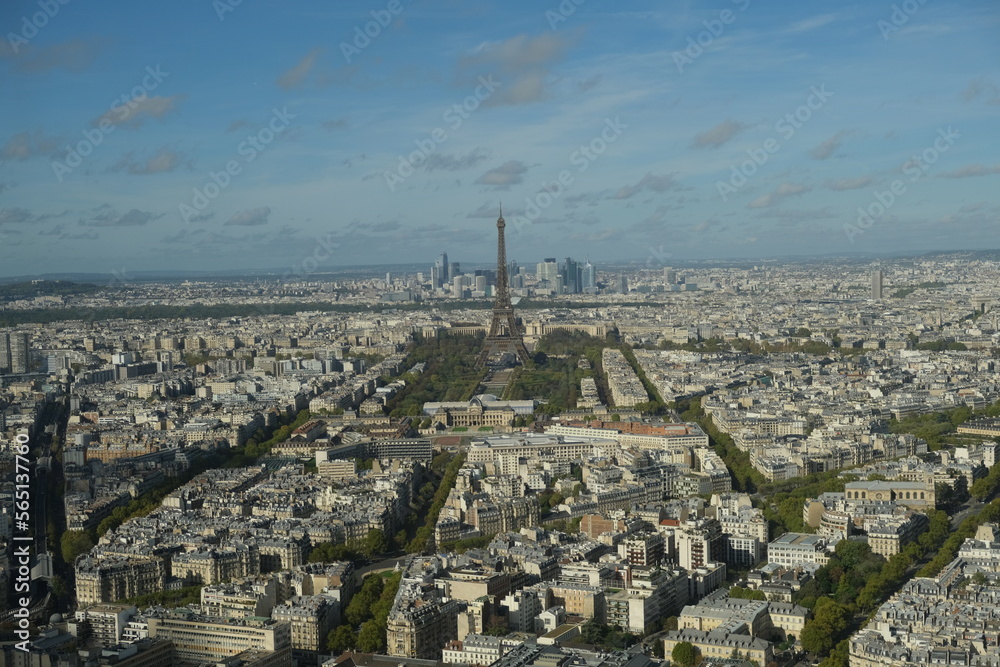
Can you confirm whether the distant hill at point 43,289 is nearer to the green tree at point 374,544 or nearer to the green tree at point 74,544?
the green tree at point 74,544

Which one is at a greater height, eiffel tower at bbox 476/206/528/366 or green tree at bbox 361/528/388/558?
eiffel tower at bbox 476/206/528/366

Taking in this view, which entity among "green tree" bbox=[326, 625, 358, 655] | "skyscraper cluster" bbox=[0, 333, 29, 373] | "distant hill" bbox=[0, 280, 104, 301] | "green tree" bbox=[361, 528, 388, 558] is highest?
"distant hill" bbox=[0, 280, 104, 301]

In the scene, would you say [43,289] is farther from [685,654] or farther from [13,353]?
[685,654]

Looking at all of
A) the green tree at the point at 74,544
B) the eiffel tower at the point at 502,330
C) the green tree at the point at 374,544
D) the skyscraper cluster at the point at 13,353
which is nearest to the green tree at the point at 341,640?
the green tree at the point at 374,544

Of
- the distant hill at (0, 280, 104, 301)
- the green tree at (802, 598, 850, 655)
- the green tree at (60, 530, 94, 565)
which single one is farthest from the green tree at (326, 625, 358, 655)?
the distant hill at (0, 280, 104, 301)

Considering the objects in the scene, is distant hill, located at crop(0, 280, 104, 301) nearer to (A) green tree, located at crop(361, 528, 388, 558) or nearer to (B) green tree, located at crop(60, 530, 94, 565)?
(B) green tree, located at crop(60, 530, 94, 565)

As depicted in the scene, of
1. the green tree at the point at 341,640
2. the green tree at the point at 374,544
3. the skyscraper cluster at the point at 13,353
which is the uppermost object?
the skyscraper cluster at the point at 13,353
